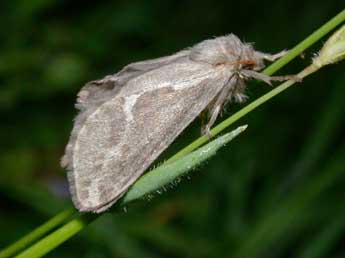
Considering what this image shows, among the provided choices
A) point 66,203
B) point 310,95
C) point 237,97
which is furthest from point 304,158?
point 237,97

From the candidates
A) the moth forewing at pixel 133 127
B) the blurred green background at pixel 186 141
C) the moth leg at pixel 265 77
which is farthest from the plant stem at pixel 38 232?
the blurred green background at pixel 186 141

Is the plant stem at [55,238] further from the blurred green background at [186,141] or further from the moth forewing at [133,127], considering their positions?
the blurred green background at [186,141]

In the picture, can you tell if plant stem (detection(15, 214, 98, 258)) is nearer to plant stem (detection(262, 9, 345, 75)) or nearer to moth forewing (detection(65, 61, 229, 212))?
moth forewing (detection(65, 61, 229, 212))

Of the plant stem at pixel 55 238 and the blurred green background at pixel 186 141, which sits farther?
the blurred green background at pixel 186 141

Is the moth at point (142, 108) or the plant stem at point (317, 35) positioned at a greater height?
the moth at point (142, 108)

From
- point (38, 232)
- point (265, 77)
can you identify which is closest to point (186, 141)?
point (265, 77)

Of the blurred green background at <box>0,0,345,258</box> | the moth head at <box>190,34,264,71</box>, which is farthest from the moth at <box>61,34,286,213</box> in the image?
the blurred green background at <box>0,0,345,258</box>
